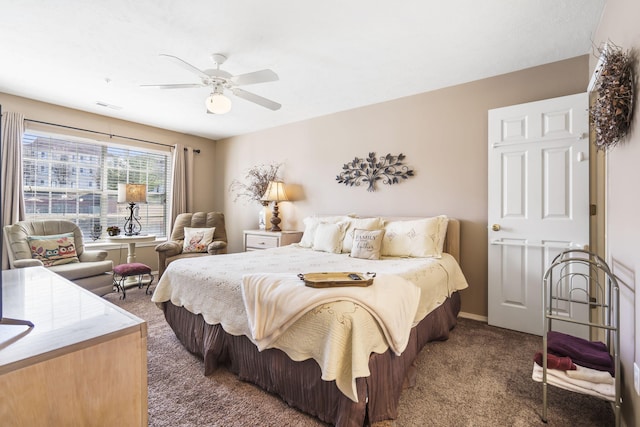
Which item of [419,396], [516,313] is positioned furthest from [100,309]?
[516,313]

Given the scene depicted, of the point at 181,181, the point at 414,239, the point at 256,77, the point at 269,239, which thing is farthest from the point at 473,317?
the point at 181,181

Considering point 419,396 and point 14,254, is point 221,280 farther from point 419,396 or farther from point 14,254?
point 14,254

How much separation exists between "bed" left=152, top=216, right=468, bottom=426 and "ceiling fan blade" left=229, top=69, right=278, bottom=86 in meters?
1.53

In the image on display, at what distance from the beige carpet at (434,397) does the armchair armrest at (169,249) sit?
1906mm

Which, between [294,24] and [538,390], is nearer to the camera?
[538,390]

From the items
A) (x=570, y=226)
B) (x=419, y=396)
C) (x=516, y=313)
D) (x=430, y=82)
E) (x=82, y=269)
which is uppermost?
(x=430, y=82)

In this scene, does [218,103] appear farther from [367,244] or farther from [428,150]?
[428,150]

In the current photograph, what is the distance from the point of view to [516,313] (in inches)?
117

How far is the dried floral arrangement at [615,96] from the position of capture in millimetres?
1677

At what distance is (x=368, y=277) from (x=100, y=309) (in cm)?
135

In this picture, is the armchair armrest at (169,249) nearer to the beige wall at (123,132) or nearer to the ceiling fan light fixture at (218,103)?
the beige wall at (123,132)

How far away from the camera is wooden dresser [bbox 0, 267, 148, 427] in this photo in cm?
86

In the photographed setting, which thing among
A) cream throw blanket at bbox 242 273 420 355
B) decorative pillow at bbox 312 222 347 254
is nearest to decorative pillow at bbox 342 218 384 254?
decorative pillow at bbox 312 222 347 254

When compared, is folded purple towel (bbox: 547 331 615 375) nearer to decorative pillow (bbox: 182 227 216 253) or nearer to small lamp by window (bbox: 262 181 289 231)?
small lamp by window (bbox: 262 181 289 231)
